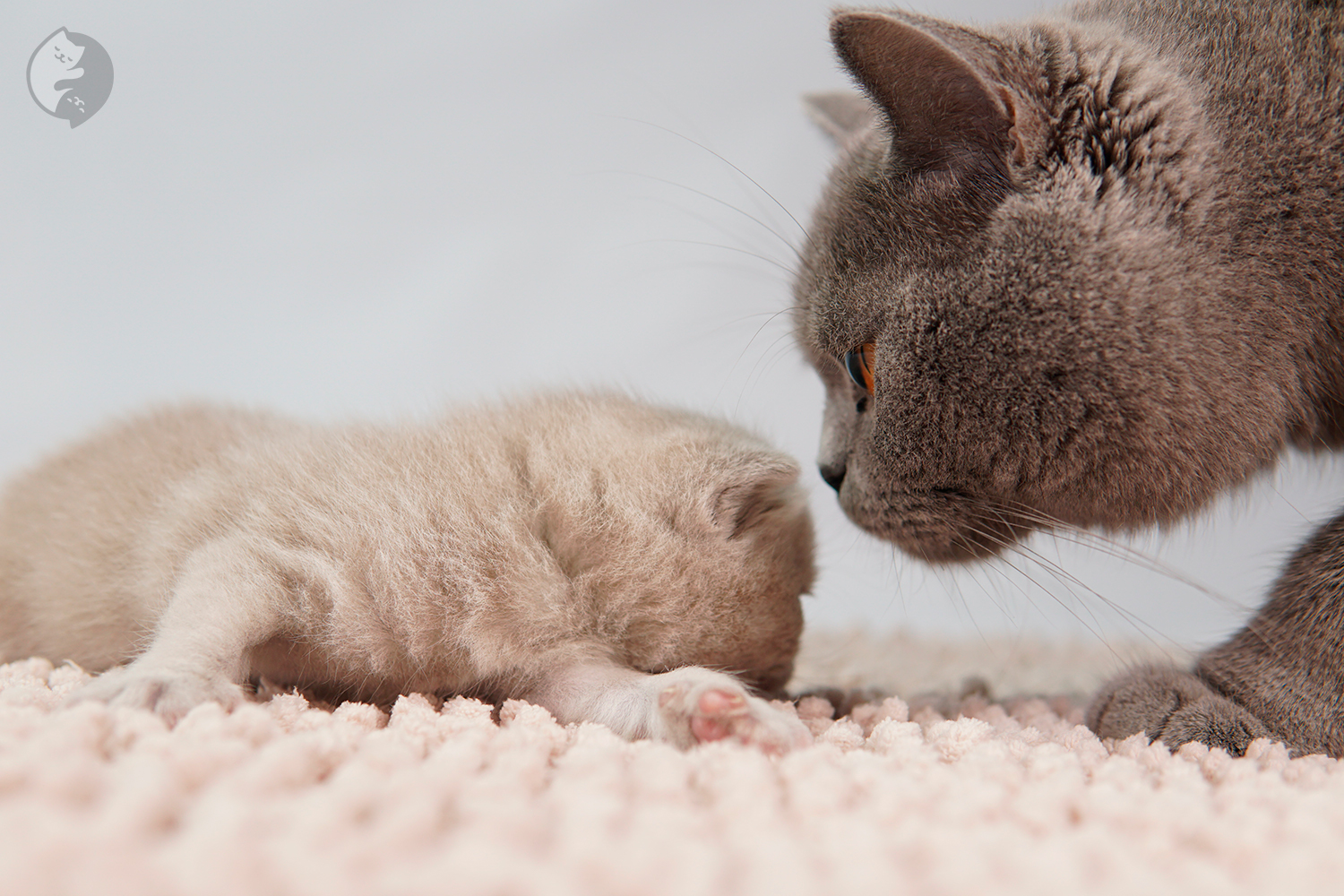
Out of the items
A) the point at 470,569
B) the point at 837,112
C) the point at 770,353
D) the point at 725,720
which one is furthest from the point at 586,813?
the point at 837,112

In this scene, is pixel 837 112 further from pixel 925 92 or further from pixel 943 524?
pixel 943 524

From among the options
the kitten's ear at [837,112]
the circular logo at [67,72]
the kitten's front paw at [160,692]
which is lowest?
the kitten's front paw at [160,692]

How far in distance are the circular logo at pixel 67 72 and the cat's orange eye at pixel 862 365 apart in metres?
1.38

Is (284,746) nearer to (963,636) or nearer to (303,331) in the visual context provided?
(303,331)

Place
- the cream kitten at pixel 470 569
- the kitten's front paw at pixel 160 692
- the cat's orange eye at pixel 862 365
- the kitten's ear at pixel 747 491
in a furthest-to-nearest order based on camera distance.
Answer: the cat's orange eye at pixel 862 365
the kitten's ear at pixel 747 491
the cream kitten at pixel 470 569
the kitten's front paw at pixel 160 692

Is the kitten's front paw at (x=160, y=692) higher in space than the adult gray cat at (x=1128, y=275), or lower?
lower

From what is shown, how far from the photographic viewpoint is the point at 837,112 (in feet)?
4.86

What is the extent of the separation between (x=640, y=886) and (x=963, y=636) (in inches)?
83.0

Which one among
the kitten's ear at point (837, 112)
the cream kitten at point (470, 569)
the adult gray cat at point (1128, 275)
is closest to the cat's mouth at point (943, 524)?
the adult gray cat at point (1128, 275)

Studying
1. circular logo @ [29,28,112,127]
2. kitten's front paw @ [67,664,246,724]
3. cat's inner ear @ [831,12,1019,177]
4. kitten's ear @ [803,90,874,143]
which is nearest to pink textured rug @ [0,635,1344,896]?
kitten's front paw @ [67,664,246,724]

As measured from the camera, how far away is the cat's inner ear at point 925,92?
34.5 inches

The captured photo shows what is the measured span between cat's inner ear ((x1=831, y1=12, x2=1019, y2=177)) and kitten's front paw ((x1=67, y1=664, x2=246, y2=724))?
0.91 metres

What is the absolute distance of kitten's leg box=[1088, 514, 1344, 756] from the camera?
37.0 inches

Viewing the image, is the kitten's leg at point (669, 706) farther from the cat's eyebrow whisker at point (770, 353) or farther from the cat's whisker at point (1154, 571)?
the cat's eyebrow whisker at point (770, 353)
